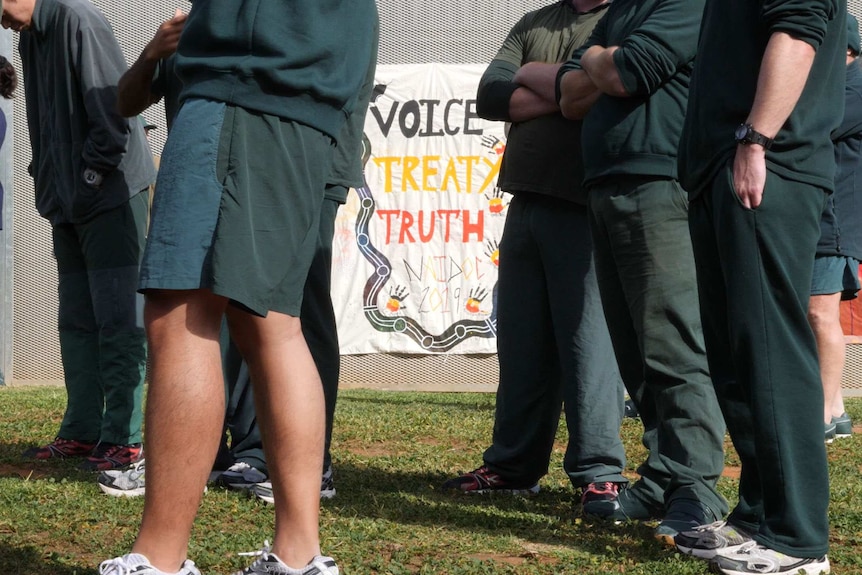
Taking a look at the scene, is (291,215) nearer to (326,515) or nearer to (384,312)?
(326,515)

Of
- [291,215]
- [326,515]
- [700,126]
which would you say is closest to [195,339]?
[291,215]

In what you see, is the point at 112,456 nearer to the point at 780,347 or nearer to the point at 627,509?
the point at 627,509

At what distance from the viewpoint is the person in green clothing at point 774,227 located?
8.21ft

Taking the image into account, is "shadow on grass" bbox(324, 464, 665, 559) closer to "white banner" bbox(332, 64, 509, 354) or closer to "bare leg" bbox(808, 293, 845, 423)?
"bare leg" bbox(808, 293, 845, 423)

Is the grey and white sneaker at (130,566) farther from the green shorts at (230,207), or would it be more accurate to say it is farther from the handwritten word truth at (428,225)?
the handwritten word truth at (428,225)

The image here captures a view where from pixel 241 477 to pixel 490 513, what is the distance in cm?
86

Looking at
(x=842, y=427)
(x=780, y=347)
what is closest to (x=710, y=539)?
(x=780, y=347)

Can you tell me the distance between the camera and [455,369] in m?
8.83

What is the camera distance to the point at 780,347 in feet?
8.36

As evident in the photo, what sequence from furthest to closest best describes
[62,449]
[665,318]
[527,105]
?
1. [62,449]
2. [527,105]
3. [665,318]

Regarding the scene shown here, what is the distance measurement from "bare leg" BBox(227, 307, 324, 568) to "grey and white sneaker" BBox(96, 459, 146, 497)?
51.3 inches

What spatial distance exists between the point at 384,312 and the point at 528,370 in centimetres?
508

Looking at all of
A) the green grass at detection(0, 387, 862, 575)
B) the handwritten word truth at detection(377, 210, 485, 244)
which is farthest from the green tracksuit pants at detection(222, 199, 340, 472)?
the handwritten word truth at detection(377, 210, 485, 244)

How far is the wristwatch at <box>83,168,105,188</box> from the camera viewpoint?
4.05 m
